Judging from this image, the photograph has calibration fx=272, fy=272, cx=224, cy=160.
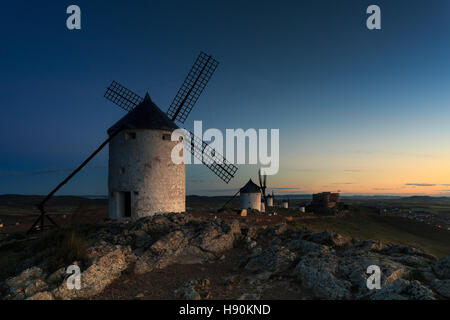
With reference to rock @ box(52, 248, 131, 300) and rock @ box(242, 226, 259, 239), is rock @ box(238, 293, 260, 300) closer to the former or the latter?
rock @ box(52, 248, 131, 300)

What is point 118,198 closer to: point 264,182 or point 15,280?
point 15,280

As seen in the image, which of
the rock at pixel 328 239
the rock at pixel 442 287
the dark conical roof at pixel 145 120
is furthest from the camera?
the dark conical roof at pixel 145 120

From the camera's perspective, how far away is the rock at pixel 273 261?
32.9ft

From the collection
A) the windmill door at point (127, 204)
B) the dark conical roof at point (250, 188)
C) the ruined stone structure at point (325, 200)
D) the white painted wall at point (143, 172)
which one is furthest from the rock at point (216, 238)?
the ruined stone structure at point (325, 200)

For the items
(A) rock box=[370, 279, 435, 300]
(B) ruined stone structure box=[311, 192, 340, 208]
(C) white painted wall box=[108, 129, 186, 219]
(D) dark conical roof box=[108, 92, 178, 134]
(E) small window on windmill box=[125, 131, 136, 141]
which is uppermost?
(D) dark conical roof box=[108, 92, 178, 134]

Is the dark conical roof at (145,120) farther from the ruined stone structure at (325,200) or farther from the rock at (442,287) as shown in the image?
the ruined stone structure at (325,200)

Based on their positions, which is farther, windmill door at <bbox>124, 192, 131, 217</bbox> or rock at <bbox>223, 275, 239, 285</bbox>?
windmill door at <bbox>124, 192, 131, 217</bbox>

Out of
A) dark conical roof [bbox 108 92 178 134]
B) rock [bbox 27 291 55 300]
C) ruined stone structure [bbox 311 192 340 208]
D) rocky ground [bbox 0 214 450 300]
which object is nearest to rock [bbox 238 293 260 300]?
rocky ground [bbox 0 214 450 300]

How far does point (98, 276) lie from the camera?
9.18 metres

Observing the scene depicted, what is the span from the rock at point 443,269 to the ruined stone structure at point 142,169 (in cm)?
1401

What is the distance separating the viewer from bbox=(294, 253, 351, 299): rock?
7956 mm

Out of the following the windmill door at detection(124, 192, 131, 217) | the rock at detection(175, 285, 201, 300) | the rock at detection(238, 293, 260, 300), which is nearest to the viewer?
the rock at detection(238, 293, 260, 300)

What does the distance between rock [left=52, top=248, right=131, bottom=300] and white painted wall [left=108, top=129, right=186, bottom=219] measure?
6.72 m
